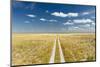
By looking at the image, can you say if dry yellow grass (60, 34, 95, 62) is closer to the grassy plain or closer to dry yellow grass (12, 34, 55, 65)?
the grassy plain

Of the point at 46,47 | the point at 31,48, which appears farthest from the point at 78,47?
the point at 31,48

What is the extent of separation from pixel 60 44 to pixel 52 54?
186 mm

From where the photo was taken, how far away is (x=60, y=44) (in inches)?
104

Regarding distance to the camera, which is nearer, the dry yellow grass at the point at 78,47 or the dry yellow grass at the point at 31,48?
the dry yellow grass at the point at 31,48

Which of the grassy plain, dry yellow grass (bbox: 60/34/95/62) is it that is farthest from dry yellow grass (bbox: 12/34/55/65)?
dry yellow grass (bbox: 60/34/95/62)

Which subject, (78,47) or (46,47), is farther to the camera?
(78,47)

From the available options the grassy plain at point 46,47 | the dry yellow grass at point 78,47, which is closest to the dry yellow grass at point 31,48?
the grassy plain at point 46,47

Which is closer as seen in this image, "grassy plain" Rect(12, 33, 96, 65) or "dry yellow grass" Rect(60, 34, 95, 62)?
"grassy plain" Rect(12, 33, 96, 65)

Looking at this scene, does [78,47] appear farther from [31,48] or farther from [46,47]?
[31,48]

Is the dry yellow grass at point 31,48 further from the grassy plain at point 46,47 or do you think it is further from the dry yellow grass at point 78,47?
the dry yellow grass at point 78,47

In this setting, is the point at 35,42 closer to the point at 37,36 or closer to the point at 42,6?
the point at 37,36

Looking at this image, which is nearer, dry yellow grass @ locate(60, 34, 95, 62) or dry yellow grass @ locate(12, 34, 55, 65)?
dry yellow grass @ locate(12, 34, 55, 65)

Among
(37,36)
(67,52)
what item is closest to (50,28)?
(37,36)

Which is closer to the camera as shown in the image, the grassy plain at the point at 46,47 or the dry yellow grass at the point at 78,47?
the grassy plain at the point at 46,47
